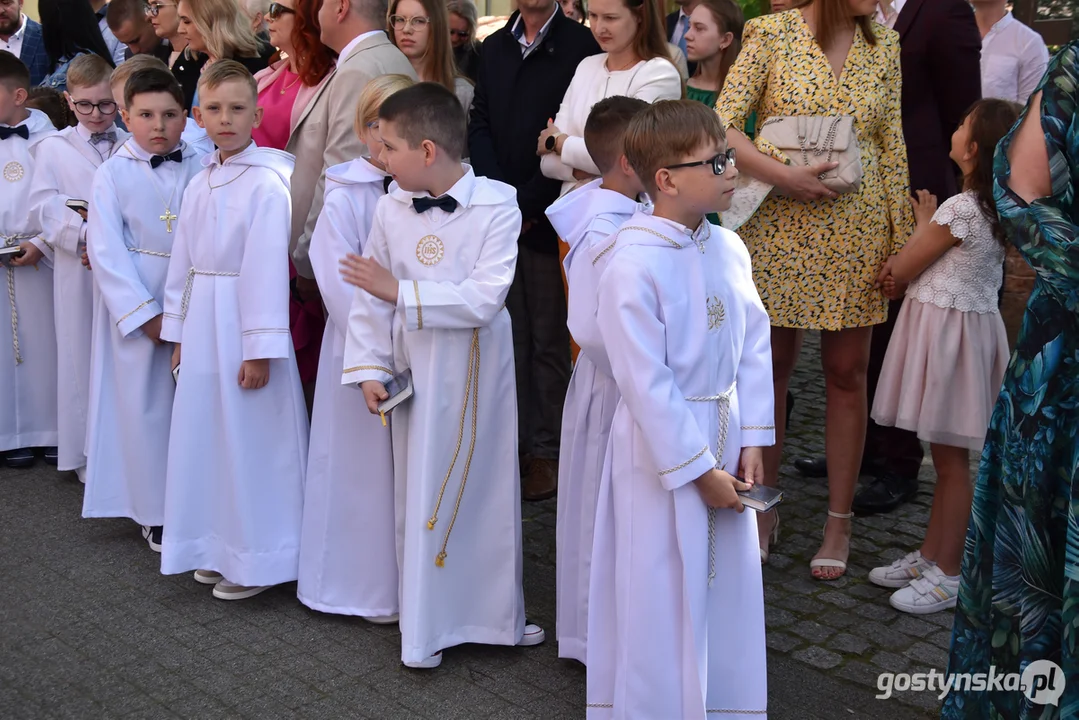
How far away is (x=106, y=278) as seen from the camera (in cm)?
485

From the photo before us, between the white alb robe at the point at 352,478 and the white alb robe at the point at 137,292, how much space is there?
3.51ft

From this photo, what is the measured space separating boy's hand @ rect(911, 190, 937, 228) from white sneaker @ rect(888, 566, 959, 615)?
1.32m

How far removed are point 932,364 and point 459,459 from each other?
70.1 inches

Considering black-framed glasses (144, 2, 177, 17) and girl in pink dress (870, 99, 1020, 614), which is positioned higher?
black-framed glasses (144, 2, 177, 17)

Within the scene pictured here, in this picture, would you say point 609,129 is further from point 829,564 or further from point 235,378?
point 829,564

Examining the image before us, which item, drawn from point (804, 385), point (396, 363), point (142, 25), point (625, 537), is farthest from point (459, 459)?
point (142, 25)

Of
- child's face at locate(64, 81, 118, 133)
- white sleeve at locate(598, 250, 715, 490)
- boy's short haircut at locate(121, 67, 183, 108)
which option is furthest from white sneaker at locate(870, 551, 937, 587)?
child's face at locate(64, 81, 118, 133)

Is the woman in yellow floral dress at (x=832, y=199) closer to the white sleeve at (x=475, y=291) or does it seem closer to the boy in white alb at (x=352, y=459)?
the white sleeve at (x=475, y=291)

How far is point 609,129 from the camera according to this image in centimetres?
397

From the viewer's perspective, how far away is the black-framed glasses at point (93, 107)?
5652 mm

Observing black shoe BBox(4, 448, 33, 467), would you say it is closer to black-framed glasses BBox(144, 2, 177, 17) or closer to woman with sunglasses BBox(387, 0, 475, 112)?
black-framed glasses BBox(144, 2, 177, 17)

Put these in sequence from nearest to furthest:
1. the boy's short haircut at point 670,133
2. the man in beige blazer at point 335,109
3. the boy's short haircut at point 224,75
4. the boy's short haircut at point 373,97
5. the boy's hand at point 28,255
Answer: the boy's short haircut at point 670,133, the boy's short haircut at point 373,97, the boy's short haircut at point 224,75, the man in beige blazer at point 335,109, the boy's hand at point 28,255

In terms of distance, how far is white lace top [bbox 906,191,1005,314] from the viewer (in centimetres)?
419

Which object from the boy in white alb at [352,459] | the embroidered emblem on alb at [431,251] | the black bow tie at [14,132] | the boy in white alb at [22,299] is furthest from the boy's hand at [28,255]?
the embroidered emblem on alb at [431,251]
